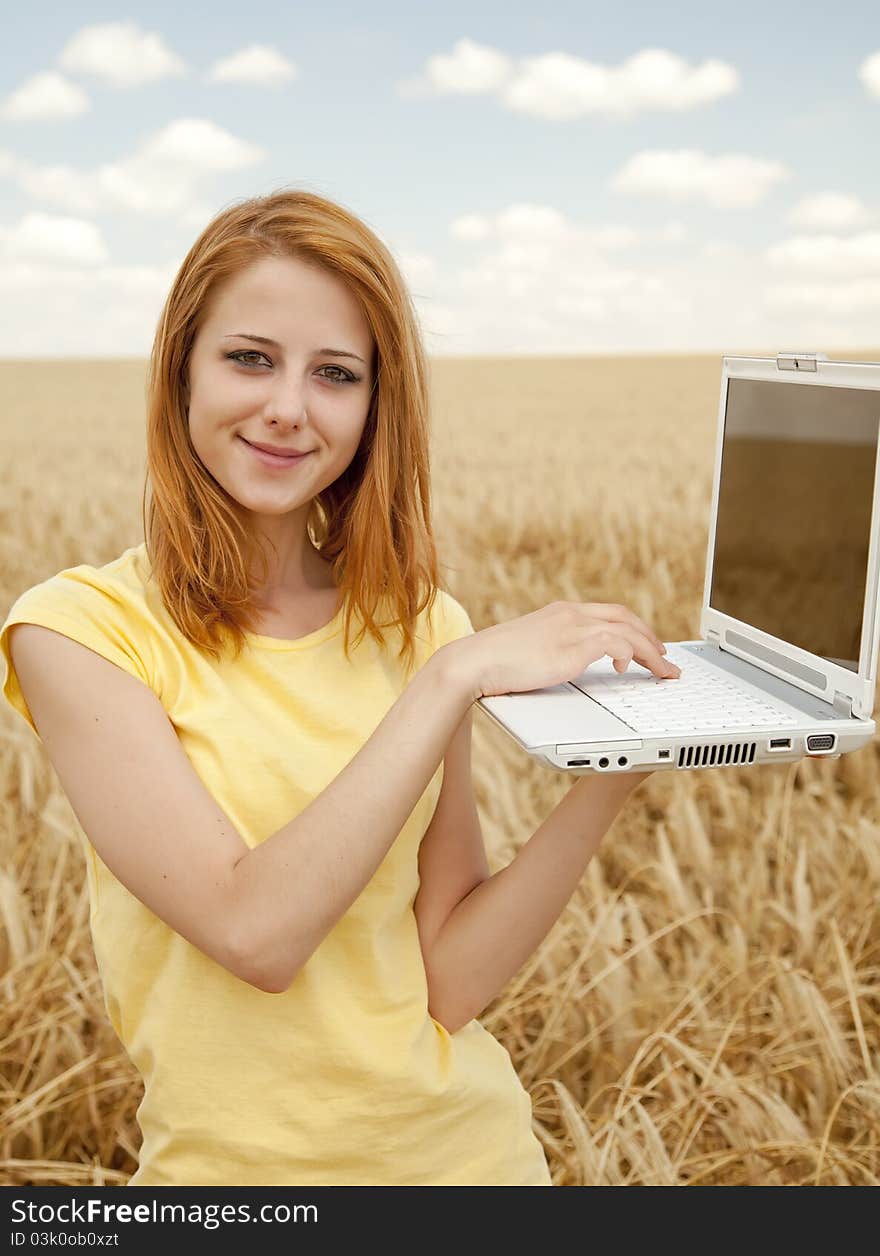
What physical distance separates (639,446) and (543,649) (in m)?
7.59

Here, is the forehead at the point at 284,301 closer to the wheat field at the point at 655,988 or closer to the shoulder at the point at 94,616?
the shoulder at the point at 94,616

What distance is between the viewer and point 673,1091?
216 cm

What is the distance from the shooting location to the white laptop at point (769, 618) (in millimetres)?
1245

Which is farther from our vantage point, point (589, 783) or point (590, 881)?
point (590, 881)

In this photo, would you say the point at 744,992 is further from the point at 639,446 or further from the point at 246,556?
the point at 639,446

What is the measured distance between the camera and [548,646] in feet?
4.27

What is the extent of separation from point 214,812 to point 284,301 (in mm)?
518

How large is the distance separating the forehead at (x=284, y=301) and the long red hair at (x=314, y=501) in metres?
0.01

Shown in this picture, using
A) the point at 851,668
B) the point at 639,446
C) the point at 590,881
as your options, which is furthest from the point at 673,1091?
the point at 639,446

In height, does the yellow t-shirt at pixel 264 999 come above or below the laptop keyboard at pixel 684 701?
below

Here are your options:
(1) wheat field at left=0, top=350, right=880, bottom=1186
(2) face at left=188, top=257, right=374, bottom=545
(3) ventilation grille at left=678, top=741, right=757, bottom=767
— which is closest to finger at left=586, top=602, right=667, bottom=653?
(3) ventilation grille at left=678, top=741, right=757, bottom=767

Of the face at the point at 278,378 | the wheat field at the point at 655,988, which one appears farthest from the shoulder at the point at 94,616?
the wheat field at the point at 655,988

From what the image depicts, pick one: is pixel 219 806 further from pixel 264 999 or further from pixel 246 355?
pixel 246 355

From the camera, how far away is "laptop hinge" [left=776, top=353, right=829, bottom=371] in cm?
142
